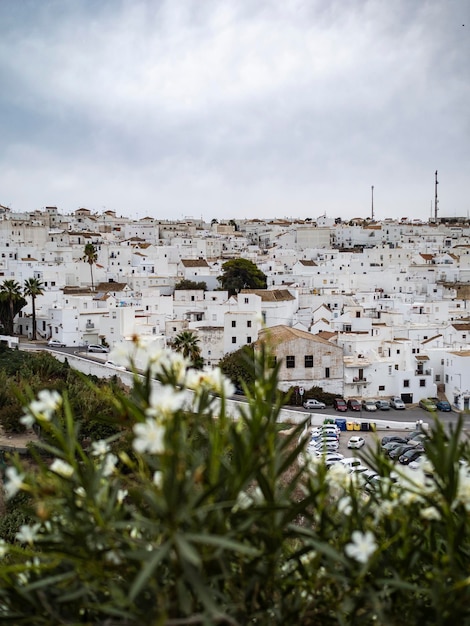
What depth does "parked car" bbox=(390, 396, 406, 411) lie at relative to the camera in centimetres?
3117

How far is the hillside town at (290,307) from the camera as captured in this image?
106ft

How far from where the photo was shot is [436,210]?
384 ft

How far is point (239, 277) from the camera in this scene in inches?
2084

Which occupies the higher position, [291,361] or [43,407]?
[43,407]

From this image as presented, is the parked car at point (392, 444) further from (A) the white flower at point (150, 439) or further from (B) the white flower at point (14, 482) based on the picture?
(A) the white flower at point (150, 439)

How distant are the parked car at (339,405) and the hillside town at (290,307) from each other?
779mm

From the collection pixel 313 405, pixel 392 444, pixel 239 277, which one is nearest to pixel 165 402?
pixel 392 444

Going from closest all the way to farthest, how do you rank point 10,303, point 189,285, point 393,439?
point 393,439 → point 10,303 → point 189,285

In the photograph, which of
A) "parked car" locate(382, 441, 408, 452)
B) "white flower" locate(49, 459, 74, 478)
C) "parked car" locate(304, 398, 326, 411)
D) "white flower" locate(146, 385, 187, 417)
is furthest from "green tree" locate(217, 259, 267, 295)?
"white flower" locate(146, 385, 187, 417)

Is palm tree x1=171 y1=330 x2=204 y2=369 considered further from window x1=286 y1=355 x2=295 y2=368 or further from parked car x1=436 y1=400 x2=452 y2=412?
parked car x1=436 y1=400 x2=452 y2=412

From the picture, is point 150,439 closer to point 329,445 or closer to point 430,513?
point 430,513

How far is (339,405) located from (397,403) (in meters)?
3.15

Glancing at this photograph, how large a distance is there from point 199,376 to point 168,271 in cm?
5440

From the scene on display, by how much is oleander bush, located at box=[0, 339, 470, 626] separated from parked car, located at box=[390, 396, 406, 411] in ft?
94.4
